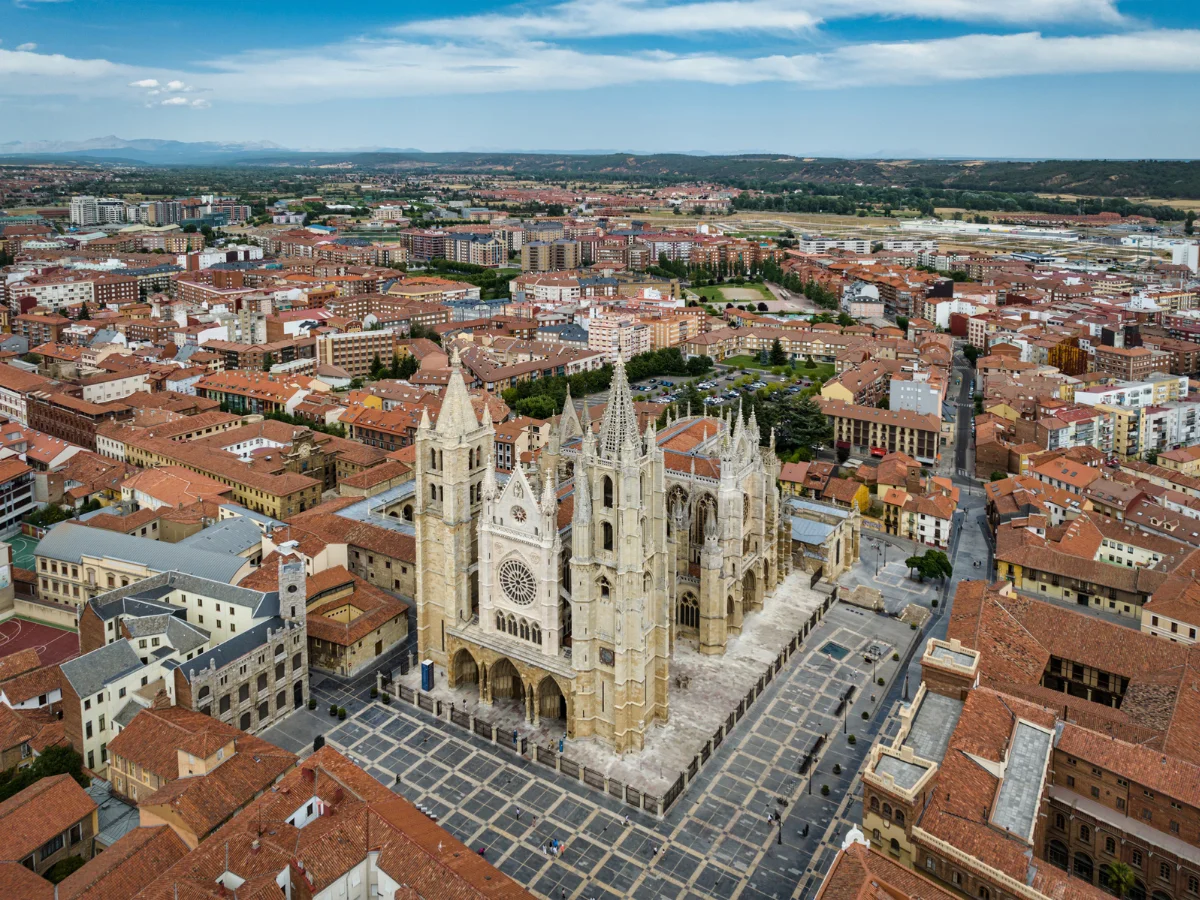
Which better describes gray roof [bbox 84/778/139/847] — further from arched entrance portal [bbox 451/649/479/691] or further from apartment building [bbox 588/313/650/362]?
apartment building [bbox 588/313/650/362]

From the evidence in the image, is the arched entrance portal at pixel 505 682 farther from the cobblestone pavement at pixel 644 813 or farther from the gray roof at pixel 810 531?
the gray roof at pixel 810 531

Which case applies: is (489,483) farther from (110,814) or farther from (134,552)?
(134,552)

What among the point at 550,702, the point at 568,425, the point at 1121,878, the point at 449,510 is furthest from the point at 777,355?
the point at 1121,878

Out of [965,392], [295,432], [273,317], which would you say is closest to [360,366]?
[273,317]

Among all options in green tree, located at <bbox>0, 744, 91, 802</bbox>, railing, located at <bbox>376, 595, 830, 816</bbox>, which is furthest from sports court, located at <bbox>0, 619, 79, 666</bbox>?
railing, located at <bbox>376, 595, 830, 816</bbox>

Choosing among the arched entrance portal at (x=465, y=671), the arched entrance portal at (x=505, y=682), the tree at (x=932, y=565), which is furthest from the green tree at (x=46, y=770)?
the tree at (x=932, y=565)

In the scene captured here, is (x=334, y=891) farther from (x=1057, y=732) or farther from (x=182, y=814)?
(x=1057, y=732)
